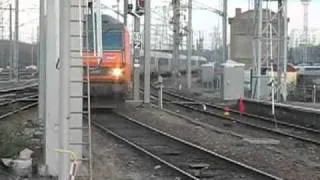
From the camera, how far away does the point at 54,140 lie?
32.4 ft

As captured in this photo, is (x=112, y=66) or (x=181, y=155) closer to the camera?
(x=181, y=155)

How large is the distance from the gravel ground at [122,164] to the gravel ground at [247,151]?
1972 millimetres

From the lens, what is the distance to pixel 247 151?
15.1 meters

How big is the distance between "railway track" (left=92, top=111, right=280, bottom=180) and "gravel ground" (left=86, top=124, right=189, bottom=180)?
0.64 ft

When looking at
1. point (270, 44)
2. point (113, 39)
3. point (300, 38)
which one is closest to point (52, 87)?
point (113, 39)

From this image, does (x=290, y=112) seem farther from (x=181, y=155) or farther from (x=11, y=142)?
(x=11, y=142)

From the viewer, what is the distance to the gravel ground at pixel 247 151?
1231cm

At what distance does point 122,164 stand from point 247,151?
3585 mm

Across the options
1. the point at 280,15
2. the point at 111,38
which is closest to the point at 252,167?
the point at 111,38

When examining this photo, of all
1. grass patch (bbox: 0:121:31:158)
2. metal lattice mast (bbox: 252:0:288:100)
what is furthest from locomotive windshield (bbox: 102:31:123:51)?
metal lattice mast (bbox: 252:0:288:100)

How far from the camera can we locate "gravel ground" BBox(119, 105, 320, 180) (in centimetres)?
1231

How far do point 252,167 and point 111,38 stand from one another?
39.5 feet

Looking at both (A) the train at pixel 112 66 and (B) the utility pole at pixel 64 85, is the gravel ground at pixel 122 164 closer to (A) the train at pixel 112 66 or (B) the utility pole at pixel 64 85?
(B) the utility pole at pixel 64 85

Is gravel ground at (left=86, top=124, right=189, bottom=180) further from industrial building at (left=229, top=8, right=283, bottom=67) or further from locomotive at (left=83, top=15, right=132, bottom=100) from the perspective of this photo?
industrial building at (left=229, top=8, right=283, bottom=67)
